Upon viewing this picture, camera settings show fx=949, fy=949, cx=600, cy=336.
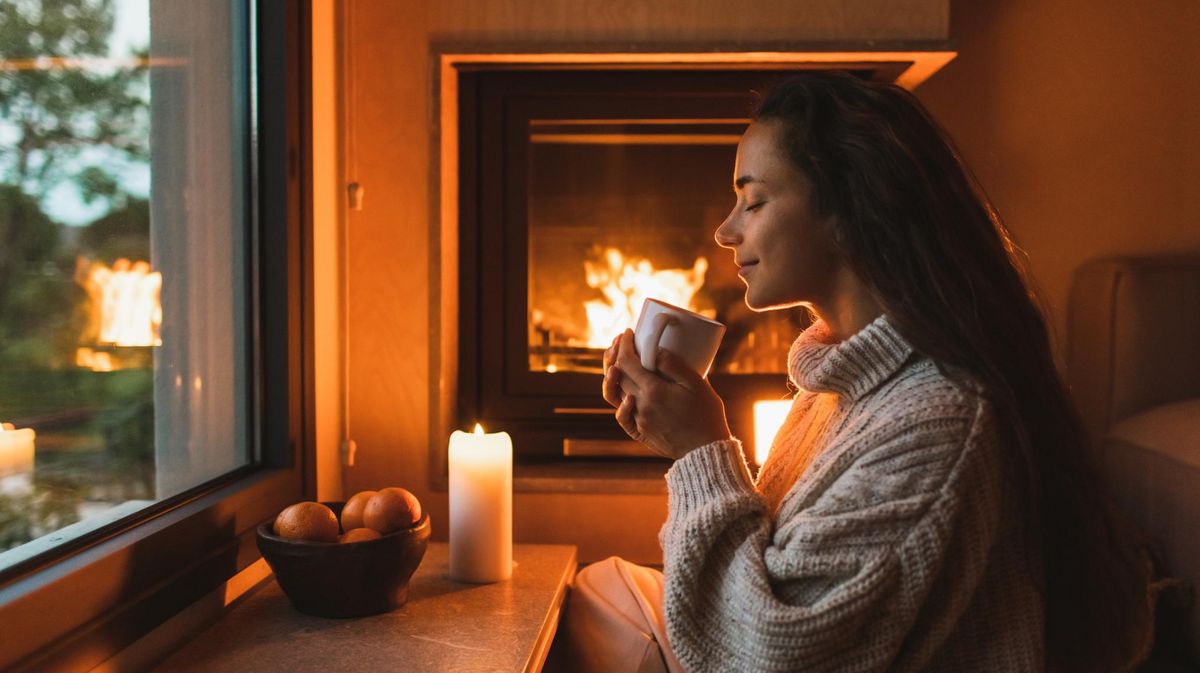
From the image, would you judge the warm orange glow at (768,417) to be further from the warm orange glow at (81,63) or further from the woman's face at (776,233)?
the warm orange glow at (81,63)

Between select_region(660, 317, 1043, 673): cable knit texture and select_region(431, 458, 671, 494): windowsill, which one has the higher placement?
select_region(660, 317, 1043, 673): cable knit texture

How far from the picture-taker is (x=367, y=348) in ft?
5.68

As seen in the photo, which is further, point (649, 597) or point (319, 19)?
point (319, 19)

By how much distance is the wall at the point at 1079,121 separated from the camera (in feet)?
6.55

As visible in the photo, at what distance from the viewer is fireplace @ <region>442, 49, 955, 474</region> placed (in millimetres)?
1833

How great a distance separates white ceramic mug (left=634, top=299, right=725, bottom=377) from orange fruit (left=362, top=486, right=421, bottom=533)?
360 millimetres

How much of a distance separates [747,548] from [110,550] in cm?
62

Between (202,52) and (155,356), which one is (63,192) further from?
(202,52)

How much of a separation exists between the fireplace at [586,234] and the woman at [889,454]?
82 centimetres

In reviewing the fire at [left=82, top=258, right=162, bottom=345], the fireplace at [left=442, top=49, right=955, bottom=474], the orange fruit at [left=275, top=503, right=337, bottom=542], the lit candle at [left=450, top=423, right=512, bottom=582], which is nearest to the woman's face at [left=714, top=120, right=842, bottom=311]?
the lit candle at [left=450, top=423, right=512, bottom=582]

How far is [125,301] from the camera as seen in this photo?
1.06 metres

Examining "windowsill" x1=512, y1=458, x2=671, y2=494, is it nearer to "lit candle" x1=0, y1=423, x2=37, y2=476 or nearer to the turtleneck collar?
the turtleneck collar

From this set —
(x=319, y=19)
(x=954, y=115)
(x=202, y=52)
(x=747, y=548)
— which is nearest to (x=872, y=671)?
(x=747, y=548)

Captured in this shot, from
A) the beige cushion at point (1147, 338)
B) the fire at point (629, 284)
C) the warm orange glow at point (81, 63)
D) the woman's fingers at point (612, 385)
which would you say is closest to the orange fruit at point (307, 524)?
the woman's fingers at point (612, 385)
